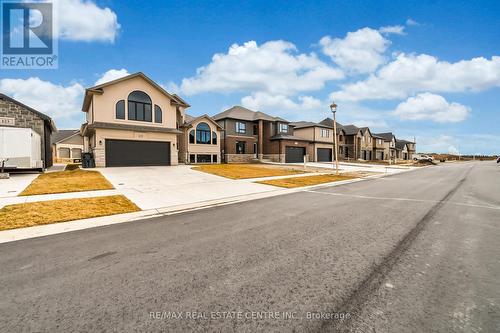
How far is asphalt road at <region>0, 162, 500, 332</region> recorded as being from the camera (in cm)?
240

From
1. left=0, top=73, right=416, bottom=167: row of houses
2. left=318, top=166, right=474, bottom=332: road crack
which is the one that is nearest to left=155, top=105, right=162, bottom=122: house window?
left=0, top=73, right=416, bottom=167: row of houses

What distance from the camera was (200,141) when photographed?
31.5 metres

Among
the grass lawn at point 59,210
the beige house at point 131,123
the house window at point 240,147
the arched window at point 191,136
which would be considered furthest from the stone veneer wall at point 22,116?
the house window at point 240,147

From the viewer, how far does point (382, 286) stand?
3.03 m

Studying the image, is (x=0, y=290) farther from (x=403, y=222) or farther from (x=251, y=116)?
(x=251, y=116)

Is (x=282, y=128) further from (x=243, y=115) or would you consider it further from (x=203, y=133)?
(x=203, y=133)

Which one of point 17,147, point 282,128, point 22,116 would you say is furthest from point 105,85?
point 282,128

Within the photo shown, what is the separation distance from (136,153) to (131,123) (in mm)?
3149

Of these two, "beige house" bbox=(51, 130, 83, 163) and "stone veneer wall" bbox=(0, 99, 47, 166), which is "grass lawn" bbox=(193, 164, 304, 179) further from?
"beige house" bbox=(51, 130, 83, 163)

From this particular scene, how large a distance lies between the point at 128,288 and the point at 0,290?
1665 mm

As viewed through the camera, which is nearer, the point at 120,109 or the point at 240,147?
the point at 120,109

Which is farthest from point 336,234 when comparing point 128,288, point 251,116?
point 251,116

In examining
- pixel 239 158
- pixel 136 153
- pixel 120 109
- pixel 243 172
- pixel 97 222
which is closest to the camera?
pixel 97 222

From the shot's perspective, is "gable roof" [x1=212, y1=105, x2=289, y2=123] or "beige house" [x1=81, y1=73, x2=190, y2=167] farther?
"gable roof" [x1=212, y1=105, x2=289, y2=123]
